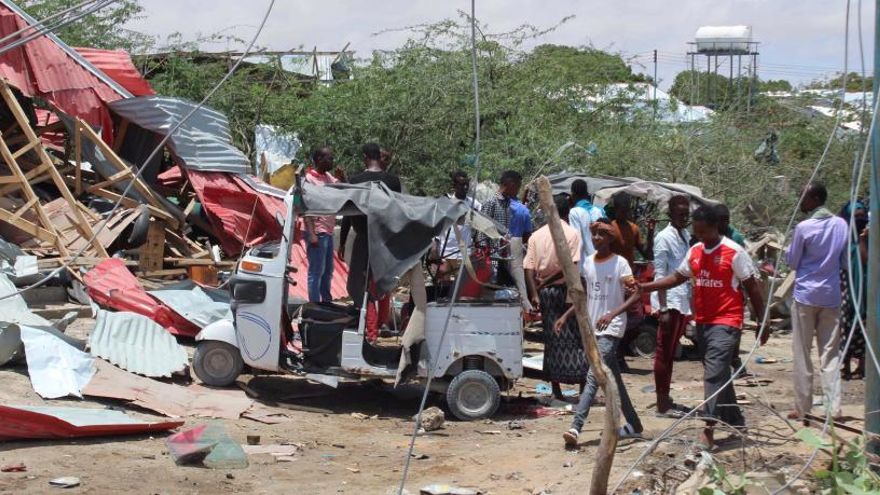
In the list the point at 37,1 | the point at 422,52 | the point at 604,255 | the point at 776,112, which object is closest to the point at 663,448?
the point at 604,255

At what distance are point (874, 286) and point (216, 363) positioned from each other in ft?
17.4

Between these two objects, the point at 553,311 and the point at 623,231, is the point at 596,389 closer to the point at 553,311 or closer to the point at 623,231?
the point at 553,311

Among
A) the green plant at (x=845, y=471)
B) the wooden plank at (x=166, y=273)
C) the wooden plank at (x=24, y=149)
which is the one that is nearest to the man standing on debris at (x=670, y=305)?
the green plant at (x=845, y=471)

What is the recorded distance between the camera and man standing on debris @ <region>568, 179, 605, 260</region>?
1089cm

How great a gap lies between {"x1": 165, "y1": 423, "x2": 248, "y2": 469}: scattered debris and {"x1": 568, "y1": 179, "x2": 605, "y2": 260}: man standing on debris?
4.40m

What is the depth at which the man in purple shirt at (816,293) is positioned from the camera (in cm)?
807

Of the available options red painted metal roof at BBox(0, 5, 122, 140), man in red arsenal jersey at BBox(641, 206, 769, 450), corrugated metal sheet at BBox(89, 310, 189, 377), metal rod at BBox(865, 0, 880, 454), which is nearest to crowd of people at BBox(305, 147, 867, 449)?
man in red arsenal jersey at BBox(641, 206, 769, 450)

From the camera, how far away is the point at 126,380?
892cm

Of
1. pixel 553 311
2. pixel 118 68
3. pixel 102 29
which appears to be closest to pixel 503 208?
pixel 553 311

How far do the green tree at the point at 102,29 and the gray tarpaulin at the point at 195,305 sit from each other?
10.8 m

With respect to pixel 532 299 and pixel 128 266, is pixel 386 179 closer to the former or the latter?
pixel 532 299

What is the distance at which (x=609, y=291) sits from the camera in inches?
305

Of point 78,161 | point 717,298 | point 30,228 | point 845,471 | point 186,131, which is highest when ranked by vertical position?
point 186,131

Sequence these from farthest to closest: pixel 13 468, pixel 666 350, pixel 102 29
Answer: pixel 102 29, pixel 666 350, pixel 13 468
